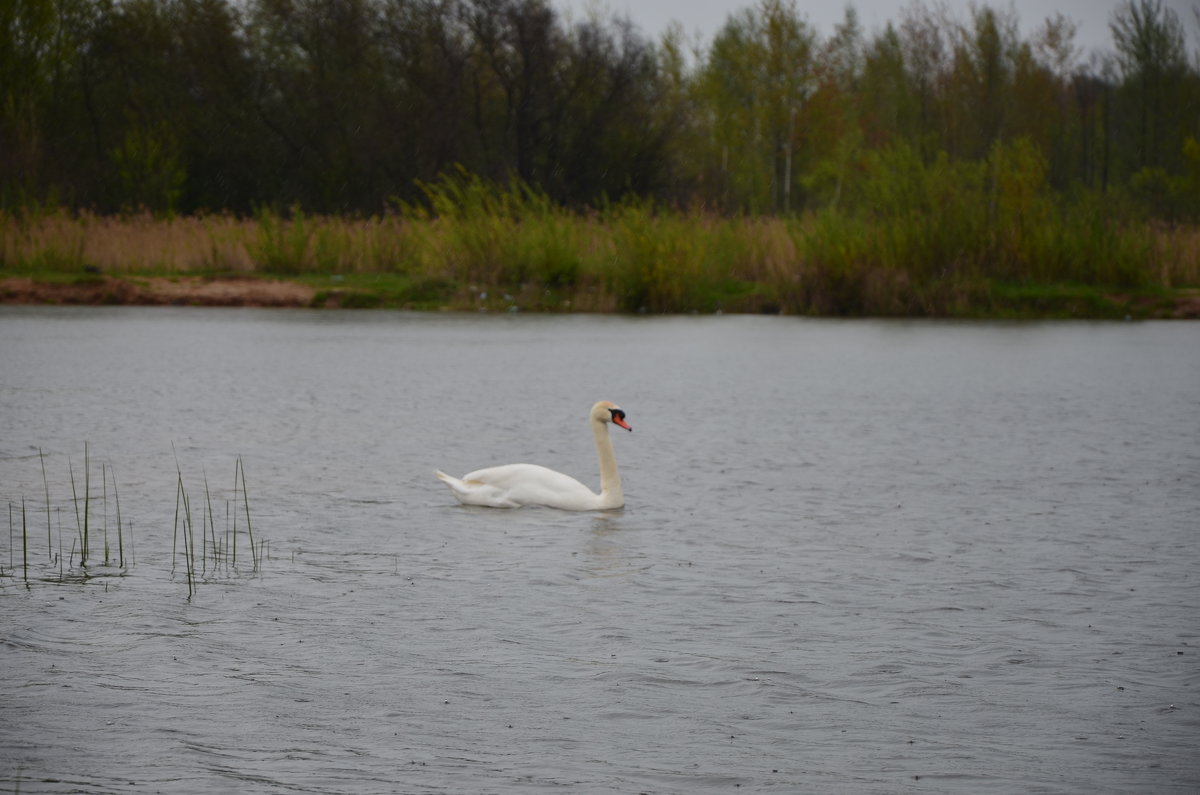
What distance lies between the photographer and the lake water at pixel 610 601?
16.8ft

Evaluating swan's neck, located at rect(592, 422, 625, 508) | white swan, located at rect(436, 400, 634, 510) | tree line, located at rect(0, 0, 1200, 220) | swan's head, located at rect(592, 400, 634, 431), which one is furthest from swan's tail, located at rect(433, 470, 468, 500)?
tree line, located at rect(0, 0, 1200, 220)

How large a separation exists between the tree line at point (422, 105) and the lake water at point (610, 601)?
31.0 metres

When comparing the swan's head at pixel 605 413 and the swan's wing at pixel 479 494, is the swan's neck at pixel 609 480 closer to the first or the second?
the swan's head at pixel 605 413

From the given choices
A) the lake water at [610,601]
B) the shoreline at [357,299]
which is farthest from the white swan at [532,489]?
the shoreline at [357,299]

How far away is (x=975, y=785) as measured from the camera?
15.9ft

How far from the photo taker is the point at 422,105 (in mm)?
48781

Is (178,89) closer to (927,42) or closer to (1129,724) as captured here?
(927,42)

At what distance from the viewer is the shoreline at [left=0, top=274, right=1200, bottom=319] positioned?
29.9m

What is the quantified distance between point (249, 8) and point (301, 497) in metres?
44.9

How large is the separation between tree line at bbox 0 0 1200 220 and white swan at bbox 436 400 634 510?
114ft

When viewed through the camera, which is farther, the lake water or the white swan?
the white swan

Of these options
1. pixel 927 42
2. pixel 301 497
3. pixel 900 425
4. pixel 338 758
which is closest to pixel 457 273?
pixel 900 425

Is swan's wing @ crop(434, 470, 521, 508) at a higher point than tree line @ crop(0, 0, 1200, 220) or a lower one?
lower

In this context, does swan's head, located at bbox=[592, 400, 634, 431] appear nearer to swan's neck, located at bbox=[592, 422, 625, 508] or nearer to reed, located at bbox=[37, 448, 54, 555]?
swan's neck, located at bbox=[592, 422, 625, 508]
